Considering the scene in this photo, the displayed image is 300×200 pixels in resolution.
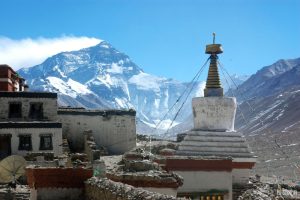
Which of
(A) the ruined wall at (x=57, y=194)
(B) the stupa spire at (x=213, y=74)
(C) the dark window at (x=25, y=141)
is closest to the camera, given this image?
(A) the ruined wall at (x=57, y=194)

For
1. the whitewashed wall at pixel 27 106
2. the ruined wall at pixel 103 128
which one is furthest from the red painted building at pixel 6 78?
the ruined wall at pixel 103 128

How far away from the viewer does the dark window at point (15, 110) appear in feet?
117

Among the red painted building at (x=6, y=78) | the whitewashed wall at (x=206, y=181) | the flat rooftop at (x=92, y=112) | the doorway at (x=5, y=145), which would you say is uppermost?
the red painted building at (x=6, y=78)

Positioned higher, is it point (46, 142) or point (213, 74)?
point (213, 74)

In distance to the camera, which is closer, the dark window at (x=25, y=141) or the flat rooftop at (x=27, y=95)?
the dark window at (x=25, y=141)

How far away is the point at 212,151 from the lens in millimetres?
23500

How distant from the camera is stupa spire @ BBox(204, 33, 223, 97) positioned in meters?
26.8

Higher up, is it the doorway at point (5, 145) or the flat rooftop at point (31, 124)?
the flat rooftop at point (31, 124)

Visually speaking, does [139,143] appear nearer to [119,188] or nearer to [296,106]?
[119,188]

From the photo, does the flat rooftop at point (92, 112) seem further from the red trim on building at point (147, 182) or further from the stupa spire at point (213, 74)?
the red trim on building at point (147, 182)

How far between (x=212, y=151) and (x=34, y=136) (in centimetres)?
1351

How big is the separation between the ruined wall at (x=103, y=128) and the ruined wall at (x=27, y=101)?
43.6 inches

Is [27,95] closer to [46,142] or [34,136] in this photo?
[34,136]

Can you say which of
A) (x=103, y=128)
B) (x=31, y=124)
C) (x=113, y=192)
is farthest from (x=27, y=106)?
(x=113, y=192)
